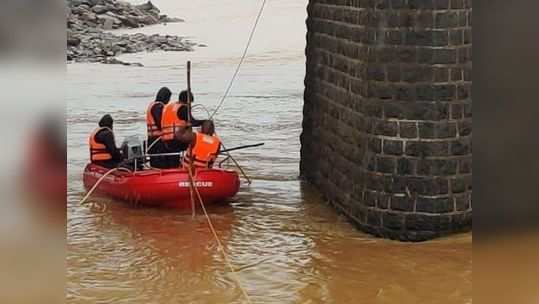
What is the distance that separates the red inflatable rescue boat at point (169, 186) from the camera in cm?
814

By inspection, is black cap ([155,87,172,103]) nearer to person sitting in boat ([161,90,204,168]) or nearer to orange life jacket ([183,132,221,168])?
person sitting in boat ([161,90,204,168])

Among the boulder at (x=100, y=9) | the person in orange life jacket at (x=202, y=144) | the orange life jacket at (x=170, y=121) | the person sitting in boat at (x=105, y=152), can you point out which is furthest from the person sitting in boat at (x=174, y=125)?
the boulder at (x=100, y=9)

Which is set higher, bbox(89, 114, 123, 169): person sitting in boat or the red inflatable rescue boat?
bbox(89, 114, 123, 169): person sitting in boat

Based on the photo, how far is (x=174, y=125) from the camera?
853 centimetres

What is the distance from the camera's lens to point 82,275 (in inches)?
242

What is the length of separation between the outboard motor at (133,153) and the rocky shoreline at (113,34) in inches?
445

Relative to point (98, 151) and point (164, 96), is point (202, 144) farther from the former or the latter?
point (98, 151)

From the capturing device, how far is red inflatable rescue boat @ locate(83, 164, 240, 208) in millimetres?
8141

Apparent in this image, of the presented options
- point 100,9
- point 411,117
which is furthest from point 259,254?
point 100,9

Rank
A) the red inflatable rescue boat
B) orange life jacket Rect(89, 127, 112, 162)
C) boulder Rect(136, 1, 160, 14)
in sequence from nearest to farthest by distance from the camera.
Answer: the red inflatable rescue boat → orange life jacket Rect(89, 127, 112, 162) → boulder Rect(136, 1, 160, 14)

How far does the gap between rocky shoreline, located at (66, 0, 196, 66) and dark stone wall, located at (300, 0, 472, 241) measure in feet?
44.7

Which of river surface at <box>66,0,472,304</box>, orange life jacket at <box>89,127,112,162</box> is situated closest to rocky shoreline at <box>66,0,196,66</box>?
river surface at <box>66,0,472,304</box>

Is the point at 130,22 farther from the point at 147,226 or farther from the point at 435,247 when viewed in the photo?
the point at 435,247
